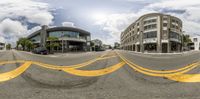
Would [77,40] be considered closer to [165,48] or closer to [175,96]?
[165,48]

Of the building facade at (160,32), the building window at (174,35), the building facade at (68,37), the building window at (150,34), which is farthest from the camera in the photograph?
the building facade at (68,37)

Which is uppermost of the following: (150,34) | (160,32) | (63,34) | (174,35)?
(160,32)

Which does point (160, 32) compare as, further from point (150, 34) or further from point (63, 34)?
point (63, 34)

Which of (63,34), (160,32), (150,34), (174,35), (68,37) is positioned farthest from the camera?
(68,37)

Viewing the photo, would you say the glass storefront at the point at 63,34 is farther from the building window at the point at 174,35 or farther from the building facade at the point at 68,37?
the building window at the point at 174,35

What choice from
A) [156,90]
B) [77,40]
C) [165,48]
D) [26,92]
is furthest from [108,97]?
[77,40]

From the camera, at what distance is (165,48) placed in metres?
71.9

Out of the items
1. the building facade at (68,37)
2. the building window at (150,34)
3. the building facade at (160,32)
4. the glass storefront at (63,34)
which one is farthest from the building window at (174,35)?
the glass storefront at (63,34)

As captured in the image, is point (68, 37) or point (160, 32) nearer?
point (160, 32)

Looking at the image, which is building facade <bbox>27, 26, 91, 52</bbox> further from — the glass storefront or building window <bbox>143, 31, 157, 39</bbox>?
building window <bbox>143, 31, 157, 39</bbox>

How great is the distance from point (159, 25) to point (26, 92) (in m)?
73.6

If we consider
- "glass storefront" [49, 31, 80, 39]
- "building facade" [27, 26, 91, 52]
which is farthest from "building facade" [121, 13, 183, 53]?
"glass storefront" [49, 31, 80, 39]

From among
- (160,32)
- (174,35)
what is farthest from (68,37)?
(174,35)

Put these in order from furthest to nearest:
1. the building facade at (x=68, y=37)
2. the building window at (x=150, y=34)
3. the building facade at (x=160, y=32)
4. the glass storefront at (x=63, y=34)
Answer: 1. the glass storefront at (x=63, y=34)
2. the building facade at (x=68, y=37)
3. the building window at (x=150, y=34)
4. the building facade at (x=160, y=32)
